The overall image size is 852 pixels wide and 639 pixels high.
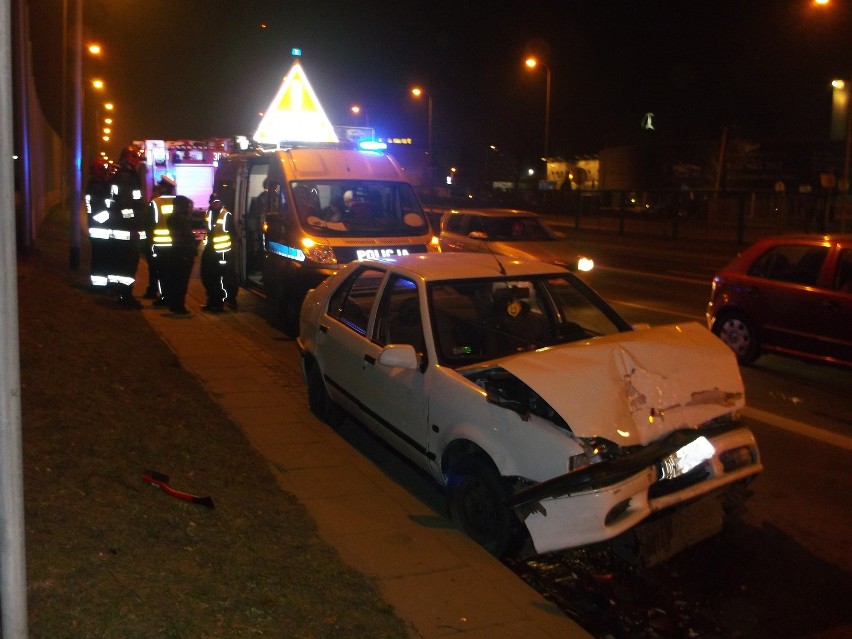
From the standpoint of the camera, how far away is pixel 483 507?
5160mm

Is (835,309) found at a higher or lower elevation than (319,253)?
lower

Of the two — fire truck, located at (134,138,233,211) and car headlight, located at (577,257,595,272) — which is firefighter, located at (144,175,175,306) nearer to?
car headlight, located at (577,257,595,272)

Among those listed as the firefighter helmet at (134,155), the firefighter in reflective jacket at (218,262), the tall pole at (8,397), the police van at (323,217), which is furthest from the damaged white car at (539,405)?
the firefighter helmet at (134,155)

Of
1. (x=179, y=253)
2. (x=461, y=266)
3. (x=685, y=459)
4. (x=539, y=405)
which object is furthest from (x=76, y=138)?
(x=685, y=459)

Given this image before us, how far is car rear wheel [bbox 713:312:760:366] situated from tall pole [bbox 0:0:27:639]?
888 cm

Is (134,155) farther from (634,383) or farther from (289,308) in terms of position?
(634,383)

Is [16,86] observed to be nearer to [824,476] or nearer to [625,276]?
[625,276]

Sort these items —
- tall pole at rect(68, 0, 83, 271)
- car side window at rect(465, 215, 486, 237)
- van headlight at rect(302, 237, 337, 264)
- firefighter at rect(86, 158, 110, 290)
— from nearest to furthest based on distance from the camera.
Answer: van headlight at rect(302, 237, 337, 264)
firefighter at rect(86, 158, 110, 290)
car side window at rect(465, 215, 486, 237)
tall pole at rect(68, 0, 83, 271)

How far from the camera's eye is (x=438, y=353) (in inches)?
225

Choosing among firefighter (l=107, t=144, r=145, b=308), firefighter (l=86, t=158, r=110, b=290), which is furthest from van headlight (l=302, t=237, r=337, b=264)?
firefighter (l=86, t=158, r=110, b=290)

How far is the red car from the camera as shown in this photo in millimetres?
9414

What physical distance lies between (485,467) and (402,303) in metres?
1.77

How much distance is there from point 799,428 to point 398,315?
3.90 meters

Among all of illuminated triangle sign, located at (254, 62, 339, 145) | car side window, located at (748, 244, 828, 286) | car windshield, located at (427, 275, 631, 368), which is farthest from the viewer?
illuminated triangle sign, located at (254, 62, 339, 145)
